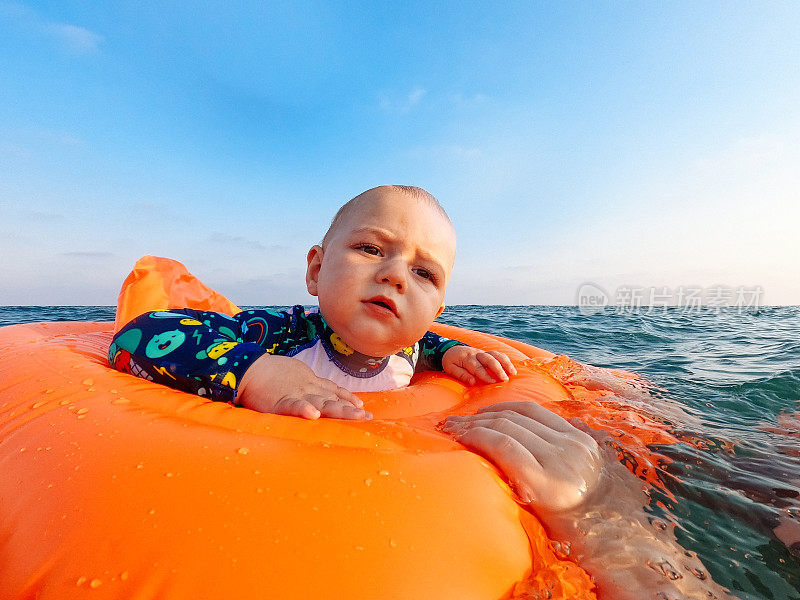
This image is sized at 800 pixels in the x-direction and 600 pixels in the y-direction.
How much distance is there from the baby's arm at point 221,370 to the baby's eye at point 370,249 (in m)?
0.53

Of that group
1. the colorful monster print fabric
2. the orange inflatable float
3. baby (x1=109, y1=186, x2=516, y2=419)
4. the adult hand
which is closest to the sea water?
the adult hand

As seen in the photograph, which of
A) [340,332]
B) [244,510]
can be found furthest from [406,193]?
[244,510]

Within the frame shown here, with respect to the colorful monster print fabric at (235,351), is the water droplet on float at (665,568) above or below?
below

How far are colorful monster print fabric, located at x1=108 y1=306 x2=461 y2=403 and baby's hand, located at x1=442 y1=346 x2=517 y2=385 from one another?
0.34 feet

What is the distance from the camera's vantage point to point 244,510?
2.58 ft

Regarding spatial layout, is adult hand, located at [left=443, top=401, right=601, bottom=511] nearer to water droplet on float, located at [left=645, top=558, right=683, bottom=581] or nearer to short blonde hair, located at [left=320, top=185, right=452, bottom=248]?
water droplet on float, located at [left=645, top=558, right=683, bottom=581]

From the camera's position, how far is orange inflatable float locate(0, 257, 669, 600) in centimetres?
70

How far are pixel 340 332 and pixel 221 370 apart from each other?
514mm

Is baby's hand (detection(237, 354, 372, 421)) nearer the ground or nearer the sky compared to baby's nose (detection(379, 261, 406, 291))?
nearer the ground

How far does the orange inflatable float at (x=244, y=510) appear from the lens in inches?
27.7

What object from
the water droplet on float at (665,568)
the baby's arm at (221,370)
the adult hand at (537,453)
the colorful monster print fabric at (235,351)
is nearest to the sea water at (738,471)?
the water droplet on float at (665,568)

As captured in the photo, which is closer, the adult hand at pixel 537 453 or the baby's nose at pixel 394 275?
the adult hand at pixel 537 453

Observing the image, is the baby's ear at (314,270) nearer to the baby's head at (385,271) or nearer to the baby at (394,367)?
the baby at (394,367)

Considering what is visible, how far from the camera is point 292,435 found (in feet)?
3.40
